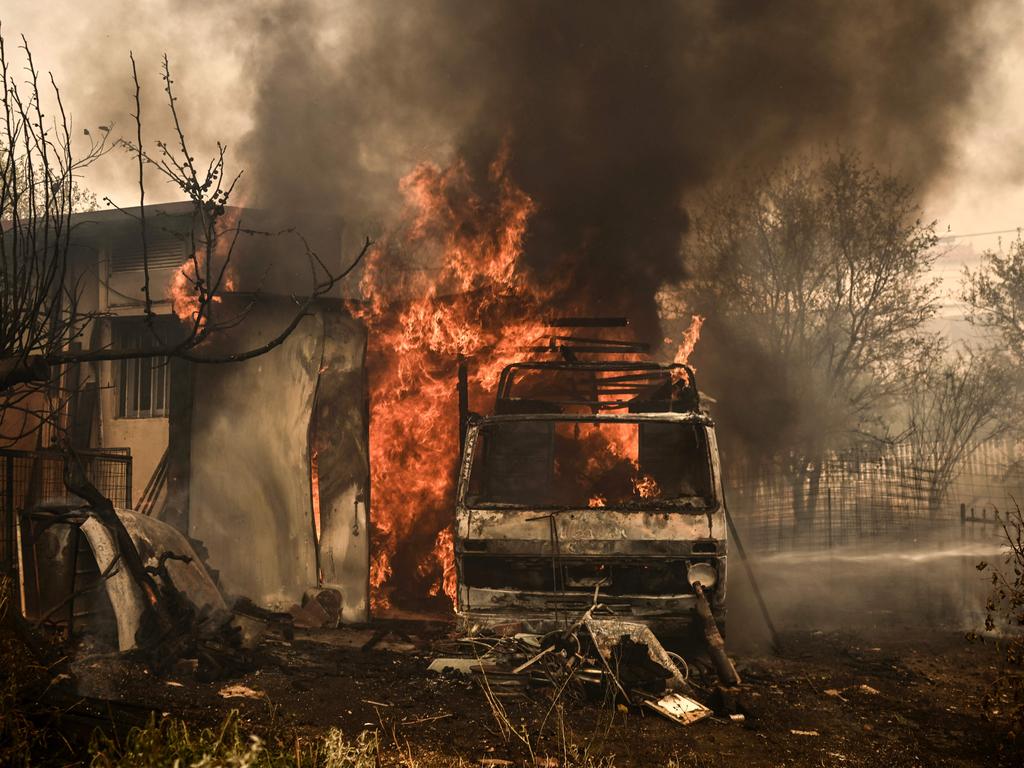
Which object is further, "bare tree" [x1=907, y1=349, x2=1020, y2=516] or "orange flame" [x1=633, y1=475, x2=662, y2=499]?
"bare tree" [x1=907, y1=349, x2=1020, y2=516]

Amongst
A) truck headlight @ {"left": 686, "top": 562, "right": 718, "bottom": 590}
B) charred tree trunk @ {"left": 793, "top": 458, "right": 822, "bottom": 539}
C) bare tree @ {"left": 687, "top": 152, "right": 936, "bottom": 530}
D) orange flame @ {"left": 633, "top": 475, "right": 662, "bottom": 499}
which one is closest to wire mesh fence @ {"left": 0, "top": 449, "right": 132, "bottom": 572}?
orange flame @ {"left": 633, "top": 475, "right": 662, "bottom": 499}

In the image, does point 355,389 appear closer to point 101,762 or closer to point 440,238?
point 440,238

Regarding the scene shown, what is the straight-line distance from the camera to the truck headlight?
6.16m

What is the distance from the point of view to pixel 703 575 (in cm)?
617

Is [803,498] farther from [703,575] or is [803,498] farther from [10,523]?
[10,523]

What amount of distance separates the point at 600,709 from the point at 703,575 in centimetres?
134

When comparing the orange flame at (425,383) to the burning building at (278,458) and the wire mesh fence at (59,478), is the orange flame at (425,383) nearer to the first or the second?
the burning building at (278,458)

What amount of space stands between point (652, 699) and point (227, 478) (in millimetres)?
6324

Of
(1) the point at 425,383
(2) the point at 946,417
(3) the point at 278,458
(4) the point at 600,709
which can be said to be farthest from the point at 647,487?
(2) the point at 946,417

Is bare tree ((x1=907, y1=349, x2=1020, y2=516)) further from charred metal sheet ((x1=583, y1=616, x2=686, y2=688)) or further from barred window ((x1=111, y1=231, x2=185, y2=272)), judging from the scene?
barred window ((x1=111, y1=231, x2=185, y2=272))

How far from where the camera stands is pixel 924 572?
14.4m

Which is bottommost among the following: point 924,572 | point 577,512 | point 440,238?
point 924,572

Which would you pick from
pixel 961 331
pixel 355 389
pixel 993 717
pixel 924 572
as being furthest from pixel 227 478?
pixel 961 331

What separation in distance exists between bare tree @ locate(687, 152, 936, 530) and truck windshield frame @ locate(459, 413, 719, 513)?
11.1 metres
